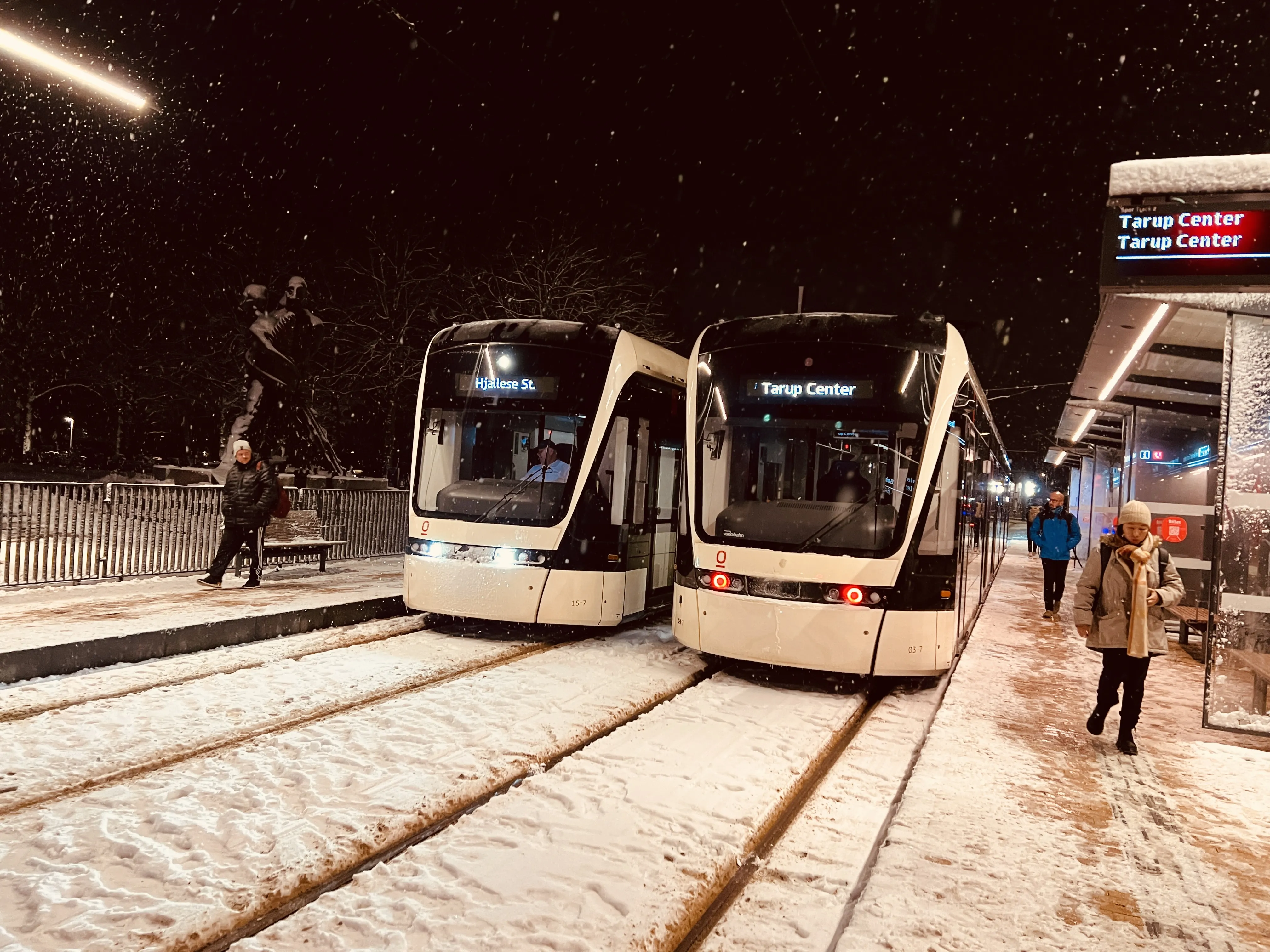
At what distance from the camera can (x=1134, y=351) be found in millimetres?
9711

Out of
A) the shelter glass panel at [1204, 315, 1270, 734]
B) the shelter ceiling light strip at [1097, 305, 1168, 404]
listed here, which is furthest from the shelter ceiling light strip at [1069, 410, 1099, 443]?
the shelter glass panel at [1204, 315, 1270, 734]

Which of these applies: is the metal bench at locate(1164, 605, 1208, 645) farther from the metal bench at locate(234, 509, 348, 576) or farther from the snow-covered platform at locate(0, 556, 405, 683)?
the metal bench at locate(234, 509, 348, 576)

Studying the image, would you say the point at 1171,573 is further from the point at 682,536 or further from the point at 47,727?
the point at 47,727

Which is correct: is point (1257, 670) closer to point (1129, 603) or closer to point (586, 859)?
point (1129, 603)

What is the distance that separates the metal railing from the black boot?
10.5 m

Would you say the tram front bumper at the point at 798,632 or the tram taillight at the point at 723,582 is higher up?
the tram taillight at the point at 723,582

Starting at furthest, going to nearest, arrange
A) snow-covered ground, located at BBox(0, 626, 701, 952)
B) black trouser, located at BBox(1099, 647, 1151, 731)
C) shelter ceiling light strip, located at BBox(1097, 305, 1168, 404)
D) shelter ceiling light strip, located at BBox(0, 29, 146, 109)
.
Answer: shelter ceiling light strip, located at BBox(1097, 305, 1168, 404) → shelter ceiling light strip, located at BBox(0, 29, 146, 109) → black trouser, located at BBox(1099, 647, 1151, 731) → snow-covered ground, located at BBox(0, 626, 701, 952)

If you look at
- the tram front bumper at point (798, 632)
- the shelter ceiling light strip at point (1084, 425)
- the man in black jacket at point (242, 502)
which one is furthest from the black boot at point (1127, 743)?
the shelter ceiling light strip at point (1084, 425)

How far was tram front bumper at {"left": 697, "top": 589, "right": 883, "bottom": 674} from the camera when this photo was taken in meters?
7.67

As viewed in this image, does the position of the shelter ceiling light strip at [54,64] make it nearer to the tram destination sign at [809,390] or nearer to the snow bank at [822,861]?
the tram destination sign at [809,390]

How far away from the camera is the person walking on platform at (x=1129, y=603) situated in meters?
6.20

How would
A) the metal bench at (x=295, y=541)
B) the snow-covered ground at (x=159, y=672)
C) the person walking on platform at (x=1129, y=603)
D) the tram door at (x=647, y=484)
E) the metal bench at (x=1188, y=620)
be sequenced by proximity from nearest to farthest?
the person walking on platform at (x=1129, y=603) < the snow-covered ground at (x=159, y=672) < the tram door at (x=647, y=484) < the metal bench at (x=1188, y=620) < the metal bench at (x=295, y=541)

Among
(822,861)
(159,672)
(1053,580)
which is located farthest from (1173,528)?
(159,672)

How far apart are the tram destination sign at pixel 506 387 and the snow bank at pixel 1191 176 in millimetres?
5208
